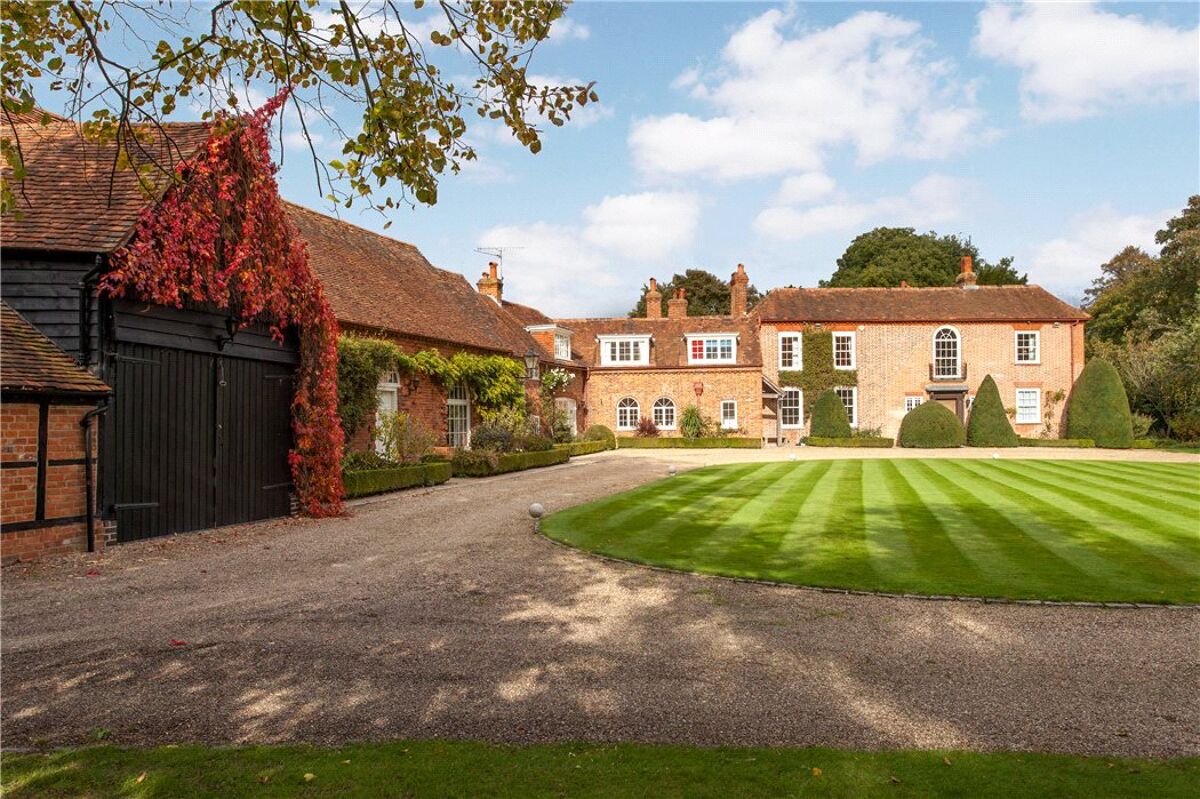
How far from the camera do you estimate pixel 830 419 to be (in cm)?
3488

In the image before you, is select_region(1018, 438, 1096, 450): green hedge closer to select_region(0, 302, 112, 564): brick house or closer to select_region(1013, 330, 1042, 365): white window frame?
select_region(1013, 330, 1042, 365): white window frame

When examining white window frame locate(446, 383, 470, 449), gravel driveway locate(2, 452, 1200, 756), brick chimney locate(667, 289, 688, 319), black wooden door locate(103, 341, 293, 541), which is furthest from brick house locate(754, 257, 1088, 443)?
gravel driveway locate(2, 452, 1200, 756)

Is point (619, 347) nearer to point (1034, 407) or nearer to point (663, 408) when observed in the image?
point (663, 408)

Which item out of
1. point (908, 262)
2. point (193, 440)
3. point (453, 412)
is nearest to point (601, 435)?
point (453, 412)

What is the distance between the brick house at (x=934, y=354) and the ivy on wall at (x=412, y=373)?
16343 mm

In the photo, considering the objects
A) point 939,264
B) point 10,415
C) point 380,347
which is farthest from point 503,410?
point 939,264

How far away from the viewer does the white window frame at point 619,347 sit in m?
37.4

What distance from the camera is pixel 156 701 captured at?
4.74m

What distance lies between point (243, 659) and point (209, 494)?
23.6ft

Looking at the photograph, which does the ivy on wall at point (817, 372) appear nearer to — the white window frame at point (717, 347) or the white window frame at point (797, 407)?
the white window frame at point (797, 407)

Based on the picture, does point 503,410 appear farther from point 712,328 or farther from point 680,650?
point 680,650

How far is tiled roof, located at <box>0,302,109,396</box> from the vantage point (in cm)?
900

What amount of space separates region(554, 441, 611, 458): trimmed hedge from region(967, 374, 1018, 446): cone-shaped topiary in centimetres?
1584

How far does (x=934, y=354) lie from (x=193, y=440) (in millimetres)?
34233
